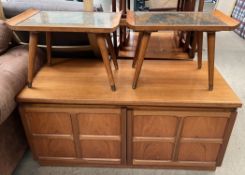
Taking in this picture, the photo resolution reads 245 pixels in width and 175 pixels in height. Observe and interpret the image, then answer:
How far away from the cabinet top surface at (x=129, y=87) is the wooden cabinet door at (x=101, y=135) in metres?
0.08

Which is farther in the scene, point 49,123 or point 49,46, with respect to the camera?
point 49,46

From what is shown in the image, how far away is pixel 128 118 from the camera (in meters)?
1.08

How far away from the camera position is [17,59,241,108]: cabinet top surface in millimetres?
1038

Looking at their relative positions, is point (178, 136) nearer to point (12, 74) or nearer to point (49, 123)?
point (49, 123)

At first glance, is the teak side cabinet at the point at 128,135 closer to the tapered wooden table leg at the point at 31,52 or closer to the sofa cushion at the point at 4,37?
the tapered wooden table leg at the point at 31,52

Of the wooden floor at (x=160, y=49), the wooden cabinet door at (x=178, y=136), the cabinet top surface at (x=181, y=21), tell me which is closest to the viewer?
the cabinet top surface at (x=181, y=21)

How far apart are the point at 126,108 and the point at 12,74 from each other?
2.00 feet

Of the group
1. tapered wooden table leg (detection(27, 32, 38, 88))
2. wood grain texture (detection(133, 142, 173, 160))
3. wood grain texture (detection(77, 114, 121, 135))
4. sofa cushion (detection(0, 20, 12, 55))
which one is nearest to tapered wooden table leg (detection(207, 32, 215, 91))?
wood grain texture (detection(133, 142, 173, 160))

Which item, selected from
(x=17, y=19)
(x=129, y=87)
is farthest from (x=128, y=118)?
(x=17, y=19)

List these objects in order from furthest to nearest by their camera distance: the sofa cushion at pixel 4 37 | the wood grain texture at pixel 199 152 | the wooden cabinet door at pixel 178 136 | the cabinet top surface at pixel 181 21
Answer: the sofa cushion at pixel 4 37, the wood grain texture at pixel 199 152, the wooden cabinet door at pixel 178 136, the cabinet top surface at pixel 181 21

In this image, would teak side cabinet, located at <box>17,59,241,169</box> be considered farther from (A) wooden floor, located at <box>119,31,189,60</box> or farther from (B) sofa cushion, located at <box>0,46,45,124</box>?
(A) wooden floor, located at <box>119,31,189,60</box>

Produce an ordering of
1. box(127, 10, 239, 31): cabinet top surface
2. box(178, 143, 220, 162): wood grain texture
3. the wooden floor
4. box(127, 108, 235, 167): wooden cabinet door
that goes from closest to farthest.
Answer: box(127, 10, 239, 31): cabinet top surface
box(127, 108, 235, 167): wooden cabinet door
box(178, 143, 220, 162): wood grain texture
the wooden floor

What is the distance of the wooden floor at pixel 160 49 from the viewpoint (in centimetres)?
166

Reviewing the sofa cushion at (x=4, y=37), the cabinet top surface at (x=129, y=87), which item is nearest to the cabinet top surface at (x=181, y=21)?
the cabinet top surface at (x=129, y=87)
